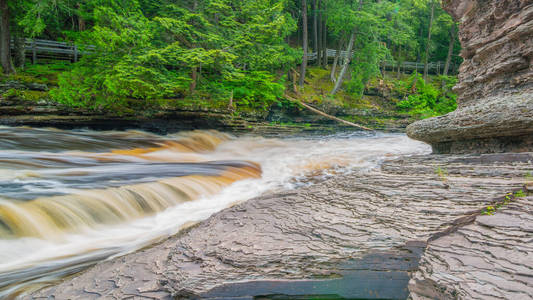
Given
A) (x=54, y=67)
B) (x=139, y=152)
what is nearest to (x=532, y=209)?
(x=139, y=152)

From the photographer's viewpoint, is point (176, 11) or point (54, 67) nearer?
point (176, 11)

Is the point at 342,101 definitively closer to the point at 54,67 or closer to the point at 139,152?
the point at 139,152

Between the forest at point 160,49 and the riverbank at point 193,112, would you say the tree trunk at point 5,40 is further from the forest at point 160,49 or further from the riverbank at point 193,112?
the riverbank at point 193,112

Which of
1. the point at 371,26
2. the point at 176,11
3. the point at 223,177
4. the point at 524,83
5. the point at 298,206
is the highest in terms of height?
the point at 371,26

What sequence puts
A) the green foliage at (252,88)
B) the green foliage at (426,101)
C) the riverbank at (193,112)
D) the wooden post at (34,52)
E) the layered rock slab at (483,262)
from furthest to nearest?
the green foliage at (426,101), the wooden post at (34,52), the green foliage at (252,88), the riverbank at (193,112), the layered rock slab at (483,262)

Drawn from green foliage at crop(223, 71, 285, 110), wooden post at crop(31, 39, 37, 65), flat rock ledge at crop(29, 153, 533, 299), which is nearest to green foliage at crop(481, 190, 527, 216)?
flat rock ledge at crop(29, 153, 533, 299)

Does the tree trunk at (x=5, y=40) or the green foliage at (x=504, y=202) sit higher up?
the tree trunk at (x=5, y=40)

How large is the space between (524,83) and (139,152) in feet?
32.1

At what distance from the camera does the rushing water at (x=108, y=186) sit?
330cm

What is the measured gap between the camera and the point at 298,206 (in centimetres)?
340

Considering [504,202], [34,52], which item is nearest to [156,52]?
[34,52]

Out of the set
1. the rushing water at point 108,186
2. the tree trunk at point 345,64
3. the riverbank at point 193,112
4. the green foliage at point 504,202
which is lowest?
the rushing water at point 108,186

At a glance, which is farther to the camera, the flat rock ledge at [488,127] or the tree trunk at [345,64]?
the tree trunk at [345,64]

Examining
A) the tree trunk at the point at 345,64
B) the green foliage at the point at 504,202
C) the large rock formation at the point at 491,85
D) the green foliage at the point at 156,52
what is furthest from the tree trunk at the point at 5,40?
the tree trunk at the point at 345,64
